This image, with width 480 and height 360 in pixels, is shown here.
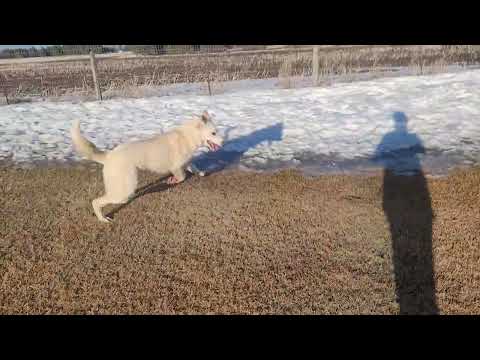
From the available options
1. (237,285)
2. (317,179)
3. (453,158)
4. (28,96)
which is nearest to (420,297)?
(237,285)

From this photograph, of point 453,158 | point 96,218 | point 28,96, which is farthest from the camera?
point 28,96

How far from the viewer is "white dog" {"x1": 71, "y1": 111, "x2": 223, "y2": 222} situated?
4266 millimetres

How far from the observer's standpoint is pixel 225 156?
6949mm

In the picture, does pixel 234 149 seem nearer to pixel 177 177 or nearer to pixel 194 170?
pixel 194 170

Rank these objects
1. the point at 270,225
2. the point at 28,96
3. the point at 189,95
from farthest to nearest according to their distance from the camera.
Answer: the point at 28,96, the point at 189,95, the point at 270,225

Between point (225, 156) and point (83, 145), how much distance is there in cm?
331

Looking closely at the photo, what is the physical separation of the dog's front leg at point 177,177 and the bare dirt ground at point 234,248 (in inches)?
5.2

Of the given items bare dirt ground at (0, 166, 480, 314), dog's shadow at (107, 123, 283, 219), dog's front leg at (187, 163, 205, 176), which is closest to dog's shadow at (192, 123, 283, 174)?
dog's shadow at (107, 123, 283, 219)

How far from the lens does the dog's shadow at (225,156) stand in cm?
554

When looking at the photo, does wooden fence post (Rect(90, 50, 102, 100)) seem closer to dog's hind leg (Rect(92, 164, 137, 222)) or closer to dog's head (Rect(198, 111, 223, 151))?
dog's head (Rect(198, 111, 223, 151))

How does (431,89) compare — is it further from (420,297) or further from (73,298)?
(73,298)

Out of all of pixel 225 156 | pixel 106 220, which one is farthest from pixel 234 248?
pixel 225 156

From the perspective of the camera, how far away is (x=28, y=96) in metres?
13.7

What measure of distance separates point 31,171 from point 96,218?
2.71 meters
